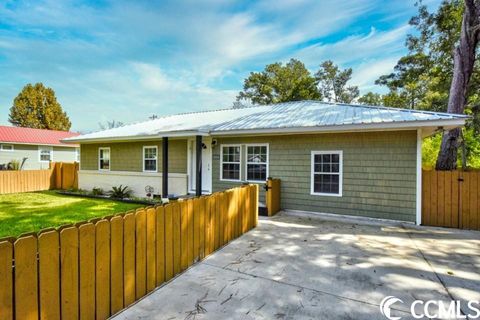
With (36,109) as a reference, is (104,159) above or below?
below

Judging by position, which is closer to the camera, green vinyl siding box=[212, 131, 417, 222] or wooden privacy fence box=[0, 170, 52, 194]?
green vinyl siding box=[212, 131, 417, 222]

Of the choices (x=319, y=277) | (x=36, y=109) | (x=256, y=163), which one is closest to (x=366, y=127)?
(x=256, y=163)

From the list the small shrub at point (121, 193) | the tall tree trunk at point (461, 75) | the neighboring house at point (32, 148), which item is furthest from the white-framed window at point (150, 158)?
the neighboring house at point (32, 148)

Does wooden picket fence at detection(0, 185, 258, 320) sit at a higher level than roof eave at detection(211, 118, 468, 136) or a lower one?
lower

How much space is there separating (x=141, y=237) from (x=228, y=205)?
227 cm

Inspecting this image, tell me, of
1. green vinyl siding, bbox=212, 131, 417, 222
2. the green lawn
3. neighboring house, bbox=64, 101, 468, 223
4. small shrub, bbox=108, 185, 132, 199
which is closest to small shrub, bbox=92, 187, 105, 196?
the green lawn

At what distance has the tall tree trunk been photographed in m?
8.76

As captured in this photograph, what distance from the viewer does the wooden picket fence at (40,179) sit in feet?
40.8

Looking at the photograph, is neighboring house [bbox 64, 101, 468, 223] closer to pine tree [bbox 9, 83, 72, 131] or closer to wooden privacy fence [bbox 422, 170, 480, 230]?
wooden privacy fence [bbox 422, 170, 480, 230]

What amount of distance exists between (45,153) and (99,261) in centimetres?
2425

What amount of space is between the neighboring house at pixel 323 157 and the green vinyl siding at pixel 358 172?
0.02m

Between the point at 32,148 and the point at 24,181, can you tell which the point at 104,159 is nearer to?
the point at 24,181

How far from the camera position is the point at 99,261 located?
2.54 m

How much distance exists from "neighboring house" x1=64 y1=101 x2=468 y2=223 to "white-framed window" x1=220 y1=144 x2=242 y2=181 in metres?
0.03
